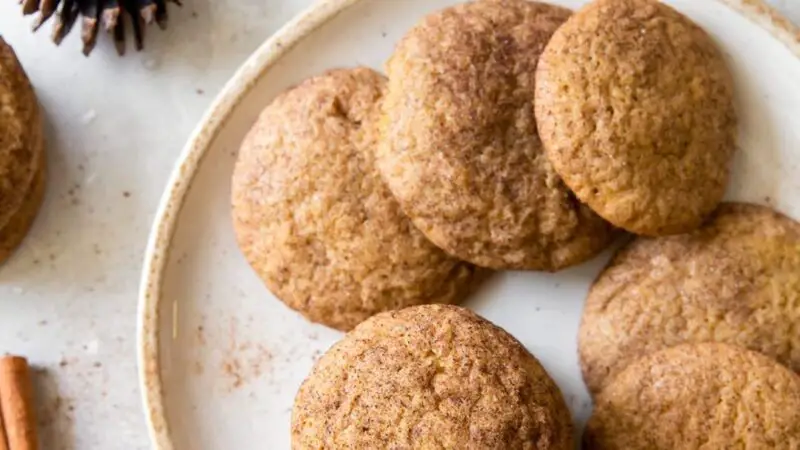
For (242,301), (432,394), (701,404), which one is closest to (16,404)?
(242,301)

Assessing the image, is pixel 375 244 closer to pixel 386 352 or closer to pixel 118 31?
pixel 386 352

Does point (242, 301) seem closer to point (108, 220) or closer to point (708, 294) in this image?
point (108, 220)

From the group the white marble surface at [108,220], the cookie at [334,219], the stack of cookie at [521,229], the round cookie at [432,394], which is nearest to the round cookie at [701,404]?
the stack of cookie at [521,229]

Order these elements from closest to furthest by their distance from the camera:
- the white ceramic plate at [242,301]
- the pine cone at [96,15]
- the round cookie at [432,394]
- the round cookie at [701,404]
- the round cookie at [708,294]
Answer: the round cookie at [432,394] → the round cookie at [701,404] → the round cookie at [708,294] → the white ceramic plate at [242,301] → the pine cone at [96,15]

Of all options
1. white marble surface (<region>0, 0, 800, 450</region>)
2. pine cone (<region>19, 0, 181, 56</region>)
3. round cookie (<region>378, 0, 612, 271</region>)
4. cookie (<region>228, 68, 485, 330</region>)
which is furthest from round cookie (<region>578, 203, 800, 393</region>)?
pine cone (<region>19, 0, 181, 56</region>)

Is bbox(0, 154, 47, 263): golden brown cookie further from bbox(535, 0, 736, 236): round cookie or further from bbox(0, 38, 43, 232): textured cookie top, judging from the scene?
bbox(535, 0, 736, 236): round cookie

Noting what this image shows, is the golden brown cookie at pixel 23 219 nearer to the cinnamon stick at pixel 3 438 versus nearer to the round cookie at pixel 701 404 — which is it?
the cinnamon stick at pixel 3 438
